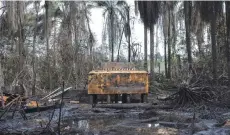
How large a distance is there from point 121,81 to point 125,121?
3.94m

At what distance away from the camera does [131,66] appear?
20938 mm

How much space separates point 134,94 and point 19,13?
25.5ft

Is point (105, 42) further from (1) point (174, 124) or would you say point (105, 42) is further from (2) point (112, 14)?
(1) point (174, 124)

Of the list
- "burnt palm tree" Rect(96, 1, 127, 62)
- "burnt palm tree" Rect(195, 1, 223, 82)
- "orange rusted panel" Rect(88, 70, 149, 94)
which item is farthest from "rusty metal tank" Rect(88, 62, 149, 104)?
"burnt palm tree" Rect(96, 1, 127, 62)

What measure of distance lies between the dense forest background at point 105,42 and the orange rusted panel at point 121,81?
221 cm

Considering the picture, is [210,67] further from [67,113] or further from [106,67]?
[67,113]

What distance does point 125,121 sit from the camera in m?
13.4

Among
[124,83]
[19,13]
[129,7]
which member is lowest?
[124,83]

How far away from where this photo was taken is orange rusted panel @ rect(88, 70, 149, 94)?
17109mm

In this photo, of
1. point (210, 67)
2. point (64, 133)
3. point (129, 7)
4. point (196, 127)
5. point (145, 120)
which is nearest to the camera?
point (64, 133)

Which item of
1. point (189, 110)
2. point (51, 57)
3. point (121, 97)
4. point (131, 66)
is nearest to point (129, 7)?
point (51, 57)

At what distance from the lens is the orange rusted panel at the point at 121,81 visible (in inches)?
674

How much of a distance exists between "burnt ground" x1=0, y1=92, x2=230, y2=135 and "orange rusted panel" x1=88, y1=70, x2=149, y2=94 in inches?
37.1

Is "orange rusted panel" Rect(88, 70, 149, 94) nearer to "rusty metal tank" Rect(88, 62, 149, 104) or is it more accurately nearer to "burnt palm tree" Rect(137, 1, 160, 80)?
"rusty metal tank" Rect(88, 62, 149, 104)
